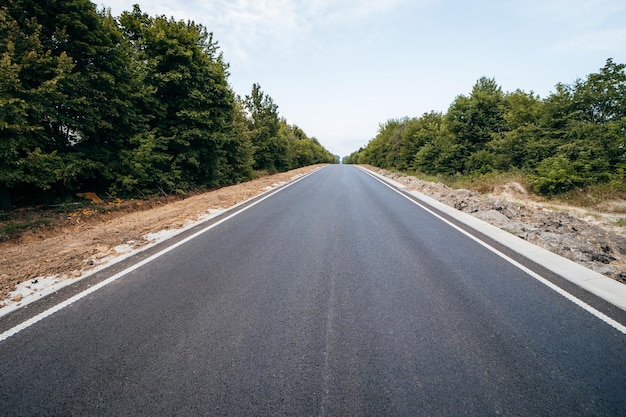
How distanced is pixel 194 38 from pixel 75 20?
632 centimetres

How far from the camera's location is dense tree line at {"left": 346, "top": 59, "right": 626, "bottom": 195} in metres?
11.3

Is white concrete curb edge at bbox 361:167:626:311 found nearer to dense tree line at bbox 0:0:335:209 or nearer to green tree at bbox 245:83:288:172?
dense tree line at bbox 0:0:335:209

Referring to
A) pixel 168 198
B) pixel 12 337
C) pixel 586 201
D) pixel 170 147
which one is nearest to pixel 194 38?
pixel 170 147

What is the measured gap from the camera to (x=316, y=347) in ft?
8.18

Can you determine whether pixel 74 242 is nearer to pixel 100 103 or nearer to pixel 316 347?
pixel 316 347

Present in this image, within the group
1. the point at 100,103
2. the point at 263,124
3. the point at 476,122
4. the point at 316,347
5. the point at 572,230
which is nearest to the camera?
the point at 316,347

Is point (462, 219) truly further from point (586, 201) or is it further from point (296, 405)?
point (296, 405)

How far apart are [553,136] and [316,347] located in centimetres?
1792

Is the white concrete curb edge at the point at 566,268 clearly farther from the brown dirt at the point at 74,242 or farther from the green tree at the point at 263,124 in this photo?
the green tree at the point at 263,124

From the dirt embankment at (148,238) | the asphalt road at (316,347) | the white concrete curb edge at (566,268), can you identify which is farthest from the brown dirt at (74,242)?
the white concrete curb edge at (566,268)

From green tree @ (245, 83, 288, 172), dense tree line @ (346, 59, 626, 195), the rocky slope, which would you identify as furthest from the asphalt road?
green tree @ (245, 83, 288, 172)

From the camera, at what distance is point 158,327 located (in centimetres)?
274

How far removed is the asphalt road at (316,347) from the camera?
6.31 ft

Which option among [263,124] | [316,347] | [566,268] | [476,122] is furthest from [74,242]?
[263,124]
